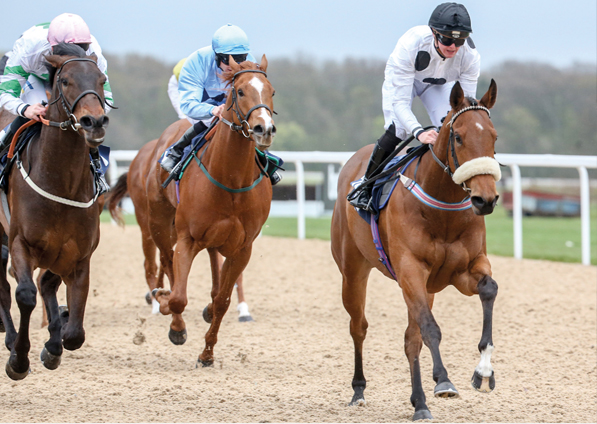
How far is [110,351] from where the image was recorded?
19.5 ft

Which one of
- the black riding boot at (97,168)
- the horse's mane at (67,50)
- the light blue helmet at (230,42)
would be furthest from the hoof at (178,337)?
the horse's mane at (67,50)

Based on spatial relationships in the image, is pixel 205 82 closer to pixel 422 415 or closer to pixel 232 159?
pixel 232 159

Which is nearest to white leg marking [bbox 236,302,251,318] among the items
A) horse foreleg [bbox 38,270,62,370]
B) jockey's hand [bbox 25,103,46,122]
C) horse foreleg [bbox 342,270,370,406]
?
horse foreleg [bbox 342,270,370,406]

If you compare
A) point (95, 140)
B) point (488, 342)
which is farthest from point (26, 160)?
point (488, 342)

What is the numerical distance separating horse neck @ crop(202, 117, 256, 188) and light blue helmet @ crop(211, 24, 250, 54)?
1.81 feet

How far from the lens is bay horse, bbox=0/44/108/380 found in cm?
421

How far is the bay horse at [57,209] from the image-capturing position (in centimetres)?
421

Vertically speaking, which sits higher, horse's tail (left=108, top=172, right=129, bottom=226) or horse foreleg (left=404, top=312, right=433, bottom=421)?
horse's tail (left=108, top=172, right=129, bottom=226)

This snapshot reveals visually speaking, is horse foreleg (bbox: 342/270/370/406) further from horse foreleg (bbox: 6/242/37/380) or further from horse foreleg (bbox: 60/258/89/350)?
horse foreleg (bbox: 6/242/37/380)

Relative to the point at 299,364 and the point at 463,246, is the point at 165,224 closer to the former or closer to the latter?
the point at 299,364

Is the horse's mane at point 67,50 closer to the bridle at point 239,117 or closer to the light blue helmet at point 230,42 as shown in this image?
the bridle at point 239,117

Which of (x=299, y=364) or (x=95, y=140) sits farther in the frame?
(x=299, y=364)

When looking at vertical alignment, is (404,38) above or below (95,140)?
above

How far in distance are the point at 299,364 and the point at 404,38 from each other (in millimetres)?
2482
